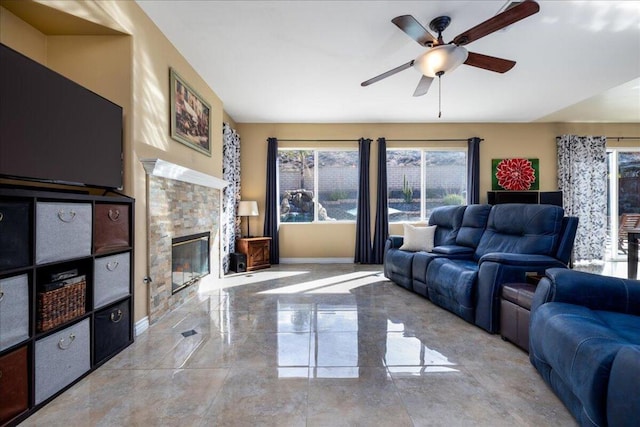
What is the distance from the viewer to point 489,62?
7.95 feet

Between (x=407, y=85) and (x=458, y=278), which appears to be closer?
(x=458, y=278)

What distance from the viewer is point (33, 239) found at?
4.76 ft

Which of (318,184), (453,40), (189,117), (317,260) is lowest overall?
(317,260)

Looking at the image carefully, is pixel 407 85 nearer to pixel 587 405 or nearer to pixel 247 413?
pixel 587 405

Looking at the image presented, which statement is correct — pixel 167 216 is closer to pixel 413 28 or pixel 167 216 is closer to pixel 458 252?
pixel 413 28

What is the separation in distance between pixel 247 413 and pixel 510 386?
1517mm

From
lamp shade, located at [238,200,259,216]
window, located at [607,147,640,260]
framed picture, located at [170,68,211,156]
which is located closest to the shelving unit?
framed picture, located at [170,68,211,156]

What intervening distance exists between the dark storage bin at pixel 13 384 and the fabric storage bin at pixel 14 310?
0.07 m

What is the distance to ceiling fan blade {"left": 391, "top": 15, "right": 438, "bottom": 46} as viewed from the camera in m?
1.92

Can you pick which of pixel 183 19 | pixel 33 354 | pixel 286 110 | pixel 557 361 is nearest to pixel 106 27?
pixel 183 19

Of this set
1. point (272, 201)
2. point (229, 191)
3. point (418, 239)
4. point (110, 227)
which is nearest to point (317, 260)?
point (272, 201)

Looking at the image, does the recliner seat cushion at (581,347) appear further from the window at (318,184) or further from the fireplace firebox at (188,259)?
the window at (318,184)

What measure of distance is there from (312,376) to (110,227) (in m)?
1.73

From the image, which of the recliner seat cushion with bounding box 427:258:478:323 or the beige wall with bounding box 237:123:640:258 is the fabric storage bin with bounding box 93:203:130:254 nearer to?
the recliner seat cushion with bounding box 427:258:478:323
